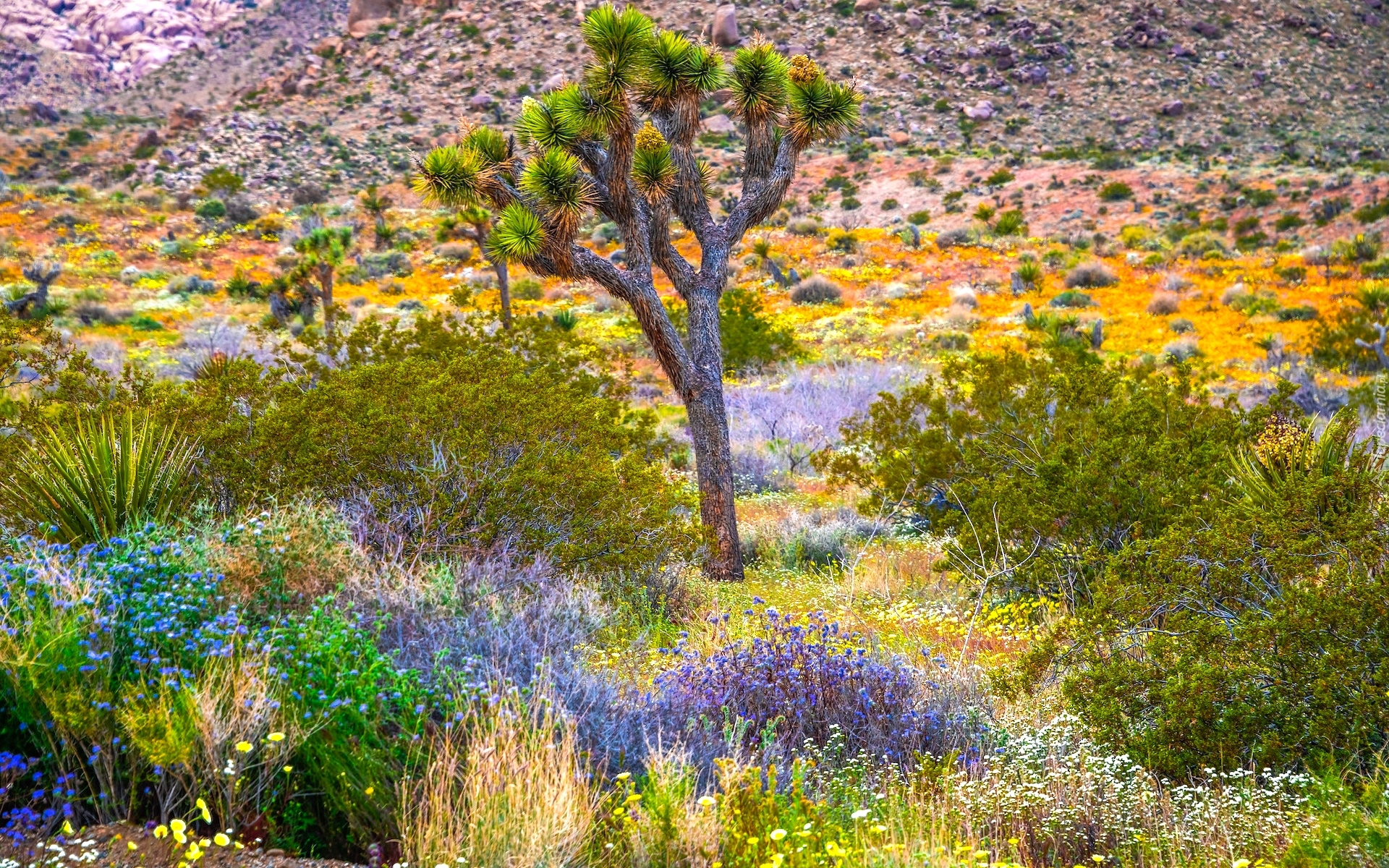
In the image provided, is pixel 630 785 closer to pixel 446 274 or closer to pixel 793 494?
pixel 793 494

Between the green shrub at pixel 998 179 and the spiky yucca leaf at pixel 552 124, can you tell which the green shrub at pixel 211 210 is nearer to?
the green shrub at pixel 998 179

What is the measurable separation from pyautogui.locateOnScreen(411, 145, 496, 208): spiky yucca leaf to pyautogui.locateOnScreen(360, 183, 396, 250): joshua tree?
19.8 metres

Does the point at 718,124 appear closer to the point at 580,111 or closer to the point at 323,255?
the point at 323,255

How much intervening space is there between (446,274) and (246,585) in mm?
31534

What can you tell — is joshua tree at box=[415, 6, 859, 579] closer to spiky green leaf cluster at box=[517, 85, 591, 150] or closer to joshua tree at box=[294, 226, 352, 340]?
spiky green leaf cluster at box=[517, 85, 591, 150]

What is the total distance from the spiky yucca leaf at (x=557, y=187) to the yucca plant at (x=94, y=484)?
3956 millimetres

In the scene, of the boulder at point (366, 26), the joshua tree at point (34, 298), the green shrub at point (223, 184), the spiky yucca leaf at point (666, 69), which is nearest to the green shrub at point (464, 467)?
the spiky yucca leaf at point (666, 69)

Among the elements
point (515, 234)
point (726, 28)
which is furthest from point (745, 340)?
point (726, 28)

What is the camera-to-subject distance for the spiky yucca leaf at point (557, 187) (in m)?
9.38

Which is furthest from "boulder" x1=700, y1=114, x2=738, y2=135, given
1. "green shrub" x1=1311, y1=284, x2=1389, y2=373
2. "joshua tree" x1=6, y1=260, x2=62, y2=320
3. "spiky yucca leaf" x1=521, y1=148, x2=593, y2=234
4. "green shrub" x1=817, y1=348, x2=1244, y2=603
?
"spiky yucca leaf" x1=521, y1=148, x2=593, y2=234

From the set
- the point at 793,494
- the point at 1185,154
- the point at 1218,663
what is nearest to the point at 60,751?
the point at 1218,663

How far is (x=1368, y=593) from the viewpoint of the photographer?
4512mm

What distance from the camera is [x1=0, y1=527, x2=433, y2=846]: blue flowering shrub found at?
3424 mm

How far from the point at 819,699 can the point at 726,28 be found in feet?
187
